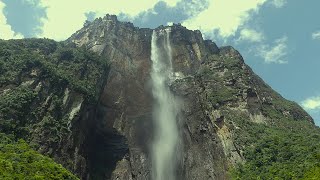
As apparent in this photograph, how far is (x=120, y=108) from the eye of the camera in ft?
290

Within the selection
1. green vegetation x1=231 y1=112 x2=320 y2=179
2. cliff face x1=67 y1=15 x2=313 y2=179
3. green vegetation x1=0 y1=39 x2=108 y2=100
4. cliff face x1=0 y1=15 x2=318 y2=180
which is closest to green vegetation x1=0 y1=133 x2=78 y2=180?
cliff face x1=0 y1=15 x2=318 y2=180

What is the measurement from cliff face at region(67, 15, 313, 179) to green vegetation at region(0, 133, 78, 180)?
74.3 ft

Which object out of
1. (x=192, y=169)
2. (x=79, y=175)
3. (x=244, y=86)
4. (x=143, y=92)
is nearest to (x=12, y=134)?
(x=79, y=175)

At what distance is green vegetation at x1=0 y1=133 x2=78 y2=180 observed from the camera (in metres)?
47.0

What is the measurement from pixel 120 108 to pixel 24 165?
39.3 meters

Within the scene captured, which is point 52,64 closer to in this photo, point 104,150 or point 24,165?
point 104,150

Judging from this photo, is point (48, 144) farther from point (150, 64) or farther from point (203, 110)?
point (150, 64)

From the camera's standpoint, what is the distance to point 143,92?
314ft

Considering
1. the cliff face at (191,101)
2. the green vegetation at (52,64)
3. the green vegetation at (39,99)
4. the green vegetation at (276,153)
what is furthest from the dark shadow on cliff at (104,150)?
the green vegetation at (276,153)

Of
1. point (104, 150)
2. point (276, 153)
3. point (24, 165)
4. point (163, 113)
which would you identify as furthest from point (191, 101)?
point (24, 165)

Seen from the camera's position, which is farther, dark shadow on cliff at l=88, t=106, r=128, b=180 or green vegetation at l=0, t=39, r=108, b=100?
dark shadow on cliff at l=88, t=106, r=128, b=180

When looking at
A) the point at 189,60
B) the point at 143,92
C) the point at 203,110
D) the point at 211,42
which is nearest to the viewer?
the point at 203,110

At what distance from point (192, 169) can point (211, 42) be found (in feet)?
148

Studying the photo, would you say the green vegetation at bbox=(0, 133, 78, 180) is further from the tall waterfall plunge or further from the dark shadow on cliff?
the tall waterfall plunge
